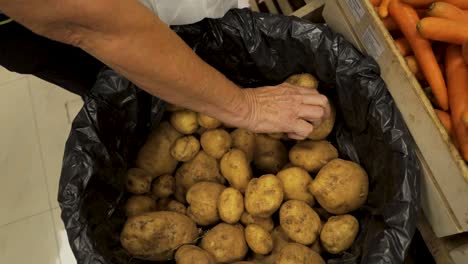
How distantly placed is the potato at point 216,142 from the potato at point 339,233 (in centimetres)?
27

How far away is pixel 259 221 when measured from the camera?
87 cm

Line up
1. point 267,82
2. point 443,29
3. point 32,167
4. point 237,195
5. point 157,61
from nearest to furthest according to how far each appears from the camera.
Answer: point 157,61
point 443,29
point 237,195
point 267,82
point 32,167

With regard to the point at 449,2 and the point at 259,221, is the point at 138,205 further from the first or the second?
the point at 449,2

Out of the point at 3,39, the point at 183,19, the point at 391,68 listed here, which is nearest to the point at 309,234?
the point at 391,68

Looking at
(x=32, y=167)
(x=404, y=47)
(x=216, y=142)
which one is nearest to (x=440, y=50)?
(x=404, y=47)

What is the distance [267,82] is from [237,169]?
262 mm

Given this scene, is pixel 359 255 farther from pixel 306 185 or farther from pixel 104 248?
pixel 104 248

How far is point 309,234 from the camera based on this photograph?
82cm

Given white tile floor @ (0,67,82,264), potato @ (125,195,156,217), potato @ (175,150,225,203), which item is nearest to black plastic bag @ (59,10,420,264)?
potato @ (125,195,156,217)

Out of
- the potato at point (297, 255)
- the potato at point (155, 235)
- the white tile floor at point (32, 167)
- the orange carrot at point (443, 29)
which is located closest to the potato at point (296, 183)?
the potato at point (297, 255)

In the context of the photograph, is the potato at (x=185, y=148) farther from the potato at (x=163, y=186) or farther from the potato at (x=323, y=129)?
the potato at (x=323, y=129)

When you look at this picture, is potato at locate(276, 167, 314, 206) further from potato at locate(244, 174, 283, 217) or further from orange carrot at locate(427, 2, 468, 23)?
orange carrot at locate(427, 2, 468, 23)

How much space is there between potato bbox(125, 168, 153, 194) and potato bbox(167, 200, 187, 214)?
A: 0.21 feet

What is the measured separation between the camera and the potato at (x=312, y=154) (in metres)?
0.90
